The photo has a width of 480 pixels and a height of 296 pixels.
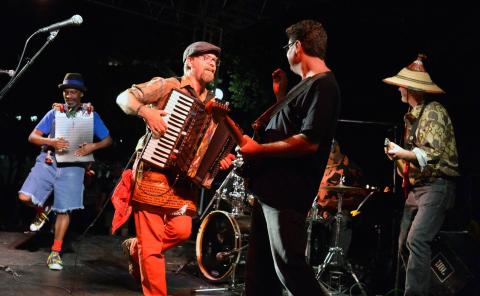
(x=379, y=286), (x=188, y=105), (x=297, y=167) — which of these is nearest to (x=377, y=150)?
(x=379, y=286)

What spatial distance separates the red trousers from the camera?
14.6ft

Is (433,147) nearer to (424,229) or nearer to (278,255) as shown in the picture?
(424,229)

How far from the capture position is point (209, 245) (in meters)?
7.86

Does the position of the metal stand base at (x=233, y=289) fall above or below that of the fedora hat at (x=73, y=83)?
below

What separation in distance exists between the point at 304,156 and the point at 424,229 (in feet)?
8.16

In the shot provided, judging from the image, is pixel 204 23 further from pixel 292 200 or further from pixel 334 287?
pixel 292 200

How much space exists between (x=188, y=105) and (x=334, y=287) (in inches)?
173

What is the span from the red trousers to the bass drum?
2.39 meters

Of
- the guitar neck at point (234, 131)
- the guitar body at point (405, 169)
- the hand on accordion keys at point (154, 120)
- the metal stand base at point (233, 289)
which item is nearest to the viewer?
the guitar neck at point (234, 131)

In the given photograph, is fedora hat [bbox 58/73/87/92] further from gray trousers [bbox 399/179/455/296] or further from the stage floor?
gray trousers [bbox 399/179/455/296]

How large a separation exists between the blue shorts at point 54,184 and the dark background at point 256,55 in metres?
4.03

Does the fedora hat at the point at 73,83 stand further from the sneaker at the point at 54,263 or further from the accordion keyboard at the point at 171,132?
the accordion keyboard at the point at 171,132

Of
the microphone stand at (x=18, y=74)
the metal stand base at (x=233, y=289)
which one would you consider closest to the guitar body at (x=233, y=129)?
the microphone stand at (x=18, y=74)

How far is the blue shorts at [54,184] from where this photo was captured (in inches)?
287
